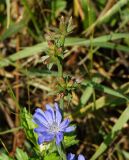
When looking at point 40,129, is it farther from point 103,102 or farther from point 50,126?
point 103,102

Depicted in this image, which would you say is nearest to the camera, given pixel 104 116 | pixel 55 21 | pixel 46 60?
pixel 46 60

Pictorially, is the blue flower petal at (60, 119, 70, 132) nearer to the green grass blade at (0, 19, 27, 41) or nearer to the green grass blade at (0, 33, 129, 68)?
the green grass blade at (0, 33, 129, 68)

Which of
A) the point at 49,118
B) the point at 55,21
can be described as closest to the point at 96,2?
the point at 55,21

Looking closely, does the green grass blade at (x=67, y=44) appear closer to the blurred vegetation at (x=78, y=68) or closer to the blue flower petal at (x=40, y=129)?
the blurred vegetation at (x=78, y=68)

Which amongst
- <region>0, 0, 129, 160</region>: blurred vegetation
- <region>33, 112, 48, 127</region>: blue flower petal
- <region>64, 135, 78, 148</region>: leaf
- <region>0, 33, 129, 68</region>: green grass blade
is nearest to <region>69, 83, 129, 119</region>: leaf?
<region>0, 0, 129, 160</region>: blurred vegetation

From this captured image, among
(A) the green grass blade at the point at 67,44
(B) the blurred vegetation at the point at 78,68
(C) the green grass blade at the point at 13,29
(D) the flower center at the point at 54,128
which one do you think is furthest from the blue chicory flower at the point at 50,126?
(C) the green grass blade at the point at 13,29

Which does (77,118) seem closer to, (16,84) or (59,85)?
(16,84)

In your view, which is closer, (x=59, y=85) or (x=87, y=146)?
(x=59, y=85)
